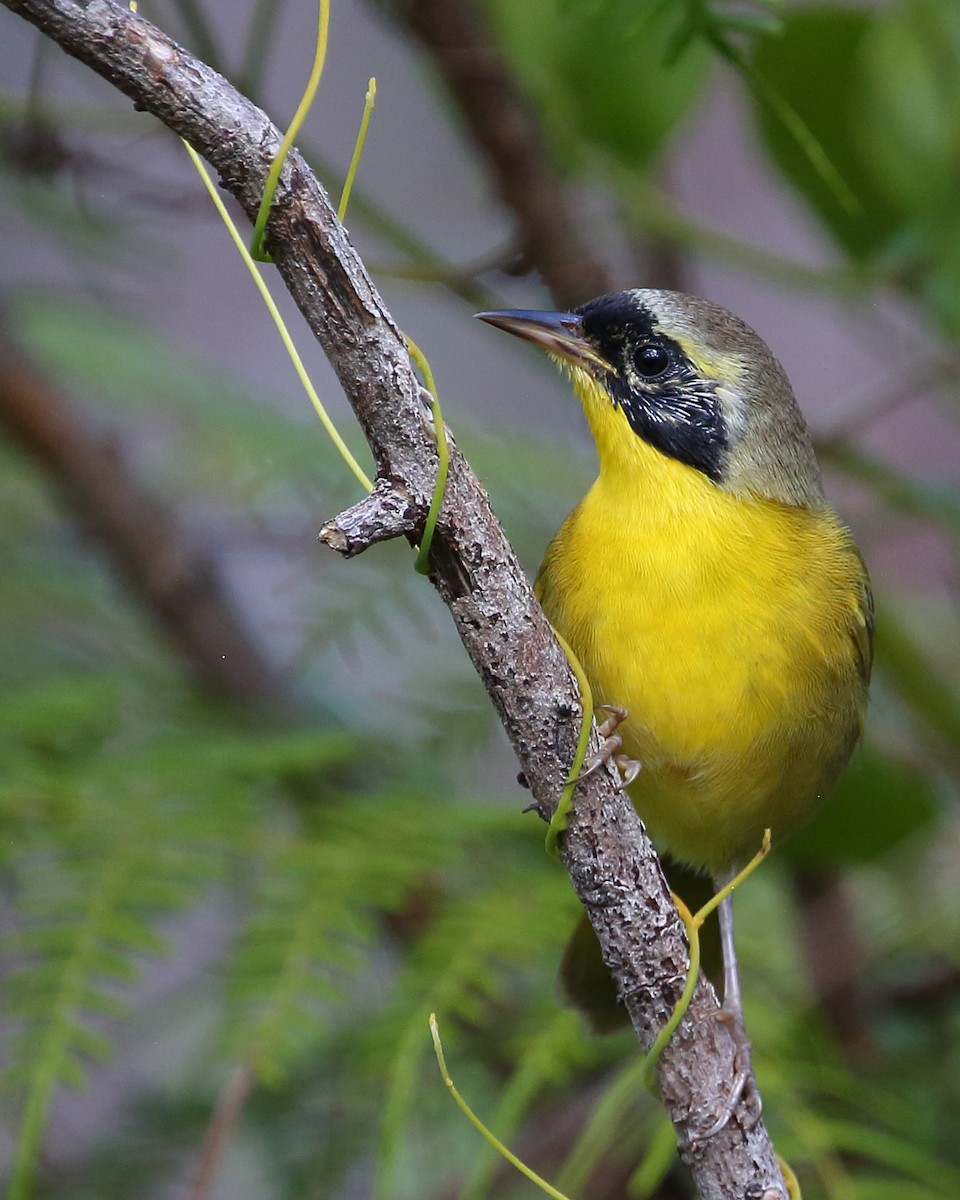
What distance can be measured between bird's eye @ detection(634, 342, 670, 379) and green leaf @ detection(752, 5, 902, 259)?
0.61 m

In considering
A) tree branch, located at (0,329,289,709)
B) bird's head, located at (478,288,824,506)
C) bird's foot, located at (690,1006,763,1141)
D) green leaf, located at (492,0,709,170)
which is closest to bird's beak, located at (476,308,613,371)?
bird's head, located at (478,288,824,506)

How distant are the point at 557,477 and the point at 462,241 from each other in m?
5.35

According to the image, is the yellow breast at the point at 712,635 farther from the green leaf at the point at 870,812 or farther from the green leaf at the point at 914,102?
the green leaf at the point at 914,102

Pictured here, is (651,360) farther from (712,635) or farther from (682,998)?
(682,998)

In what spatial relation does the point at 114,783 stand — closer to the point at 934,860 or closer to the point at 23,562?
the point at 23,562

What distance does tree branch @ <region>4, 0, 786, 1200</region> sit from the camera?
151 cm

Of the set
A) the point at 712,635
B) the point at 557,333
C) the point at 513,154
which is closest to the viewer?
the point at 712,635

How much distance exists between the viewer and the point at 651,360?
110 inches

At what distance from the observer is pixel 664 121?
3158 millimetres

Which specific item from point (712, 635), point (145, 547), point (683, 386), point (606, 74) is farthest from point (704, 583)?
point (145, 547)

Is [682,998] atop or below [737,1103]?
atop

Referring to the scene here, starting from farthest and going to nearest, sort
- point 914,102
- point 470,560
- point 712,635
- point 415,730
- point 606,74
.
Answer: point 415,730 < point 606,74 < point 914,102 < point 712,635 < point 470,560

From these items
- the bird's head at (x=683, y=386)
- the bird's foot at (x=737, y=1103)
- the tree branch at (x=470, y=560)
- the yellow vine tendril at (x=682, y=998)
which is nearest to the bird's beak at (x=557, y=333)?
the bird's head at (x=683, y=386)

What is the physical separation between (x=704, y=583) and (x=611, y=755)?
2.54 ft
